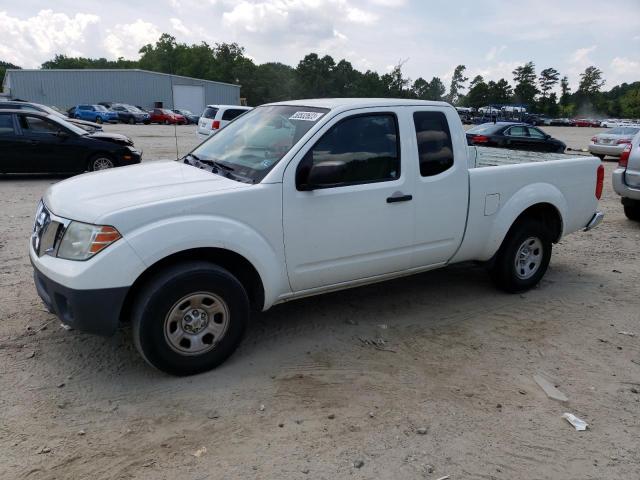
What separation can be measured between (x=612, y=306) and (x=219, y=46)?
112 m

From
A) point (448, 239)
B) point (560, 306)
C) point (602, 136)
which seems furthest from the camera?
point (602, 136)

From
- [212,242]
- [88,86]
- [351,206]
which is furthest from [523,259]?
[88,86]

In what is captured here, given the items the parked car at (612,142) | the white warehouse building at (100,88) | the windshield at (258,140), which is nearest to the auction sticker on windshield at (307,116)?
the windshield at (258,140)

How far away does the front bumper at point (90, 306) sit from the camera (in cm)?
316

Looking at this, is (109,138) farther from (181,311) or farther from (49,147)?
(181,311)

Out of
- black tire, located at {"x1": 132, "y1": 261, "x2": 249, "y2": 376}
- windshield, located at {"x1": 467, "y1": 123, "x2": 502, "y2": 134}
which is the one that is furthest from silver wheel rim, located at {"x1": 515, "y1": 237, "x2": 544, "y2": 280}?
Result: windshield, located at {"x1": 467, "y1": 123, "x2": 502, "y2": 134}

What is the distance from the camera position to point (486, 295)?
5.27 metres

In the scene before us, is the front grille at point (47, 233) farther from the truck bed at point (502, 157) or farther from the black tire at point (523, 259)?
the truck bed at point (502, 157)

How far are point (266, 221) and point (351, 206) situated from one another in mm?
685

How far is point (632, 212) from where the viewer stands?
891 cm

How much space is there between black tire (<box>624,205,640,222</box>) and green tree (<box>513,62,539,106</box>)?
99286mm

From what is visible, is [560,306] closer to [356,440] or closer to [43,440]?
[356,440]

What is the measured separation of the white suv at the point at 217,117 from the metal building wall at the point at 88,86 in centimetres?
4947

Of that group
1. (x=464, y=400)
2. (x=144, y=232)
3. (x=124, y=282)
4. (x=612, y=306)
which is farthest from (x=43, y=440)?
(x=612, y=306)
